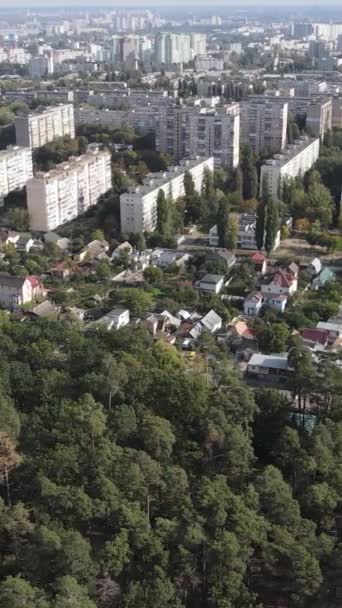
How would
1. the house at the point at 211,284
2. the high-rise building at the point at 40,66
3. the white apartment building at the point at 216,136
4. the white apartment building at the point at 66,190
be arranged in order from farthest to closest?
the high-rise building at the point at 40,66 < the white apartment building at the point at 216,136 < the white apartment building at the point at 66,190 < the house at the point at 211,284

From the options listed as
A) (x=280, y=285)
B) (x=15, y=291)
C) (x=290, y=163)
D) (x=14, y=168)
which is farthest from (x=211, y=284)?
(x=14, y=168)

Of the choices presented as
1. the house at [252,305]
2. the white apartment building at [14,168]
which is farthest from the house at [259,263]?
the white apartment building at [14,168]

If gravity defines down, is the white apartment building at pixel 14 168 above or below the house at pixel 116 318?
above

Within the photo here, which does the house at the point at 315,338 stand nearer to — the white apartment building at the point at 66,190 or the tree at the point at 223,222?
the tree at the point at 223,222

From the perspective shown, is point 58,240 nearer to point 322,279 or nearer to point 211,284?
point 211,284

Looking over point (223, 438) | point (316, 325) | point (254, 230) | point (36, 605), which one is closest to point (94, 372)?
point (223, 438)

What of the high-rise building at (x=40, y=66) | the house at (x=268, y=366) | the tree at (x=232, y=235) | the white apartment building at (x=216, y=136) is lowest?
the house at (x=268, y=366)

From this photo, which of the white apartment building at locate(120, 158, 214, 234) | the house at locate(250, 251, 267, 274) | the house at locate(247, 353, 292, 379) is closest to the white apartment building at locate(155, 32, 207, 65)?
the white apartment building at locate(120, 158, 214, 234)

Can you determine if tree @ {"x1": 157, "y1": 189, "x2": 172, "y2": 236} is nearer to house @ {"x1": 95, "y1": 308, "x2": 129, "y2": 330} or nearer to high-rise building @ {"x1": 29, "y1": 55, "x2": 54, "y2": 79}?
house @ {"x1": 95, "y1": 308, "x2": 129, "y2": 330}
